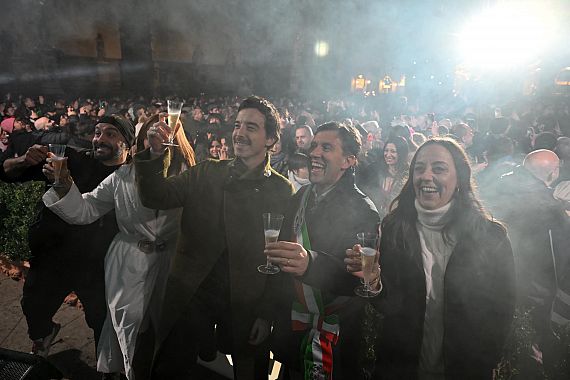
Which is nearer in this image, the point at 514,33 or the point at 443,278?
the point at 443,278

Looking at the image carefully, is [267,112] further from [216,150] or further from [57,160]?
[216,150]

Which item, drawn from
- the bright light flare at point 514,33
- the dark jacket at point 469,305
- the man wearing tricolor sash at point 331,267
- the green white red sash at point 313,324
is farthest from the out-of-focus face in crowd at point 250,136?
the bright light flare at point 514,33

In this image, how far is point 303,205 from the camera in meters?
2.49

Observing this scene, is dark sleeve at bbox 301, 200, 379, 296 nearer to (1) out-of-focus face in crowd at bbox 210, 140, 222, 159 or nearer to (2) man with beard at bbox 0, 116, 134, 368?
(2) man with beard at bbox 0, 116, 134, 368

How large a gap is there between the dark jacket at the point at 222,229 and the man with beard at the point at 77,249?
744 millimetres

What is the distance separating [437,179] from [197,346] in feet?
5.87

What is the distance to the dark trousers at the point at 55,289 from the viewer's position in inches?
124

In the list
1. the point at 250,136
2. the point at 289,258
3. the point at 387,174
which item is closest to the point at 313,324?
the point at 289,258

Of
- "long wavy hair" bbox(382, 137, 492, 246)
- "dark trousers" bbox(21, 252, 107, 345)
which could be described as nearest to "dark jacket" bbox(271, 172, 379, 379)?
"long wavy hair" bbox(382, 137, 492, 246)

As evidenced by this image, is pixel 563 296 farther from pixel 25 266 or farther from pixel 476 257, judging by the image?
pixel 25 266

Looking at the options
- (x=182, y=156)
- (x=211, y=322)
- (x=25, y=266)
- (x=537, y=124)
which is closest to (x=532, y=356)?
(x=211, y=322)

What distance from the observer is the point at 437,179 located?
220cm

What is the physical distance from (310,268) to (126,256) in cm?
142

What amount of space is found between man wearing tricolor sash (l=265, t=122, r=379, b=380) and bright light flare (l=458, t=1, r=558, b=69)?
1711 centimetres
